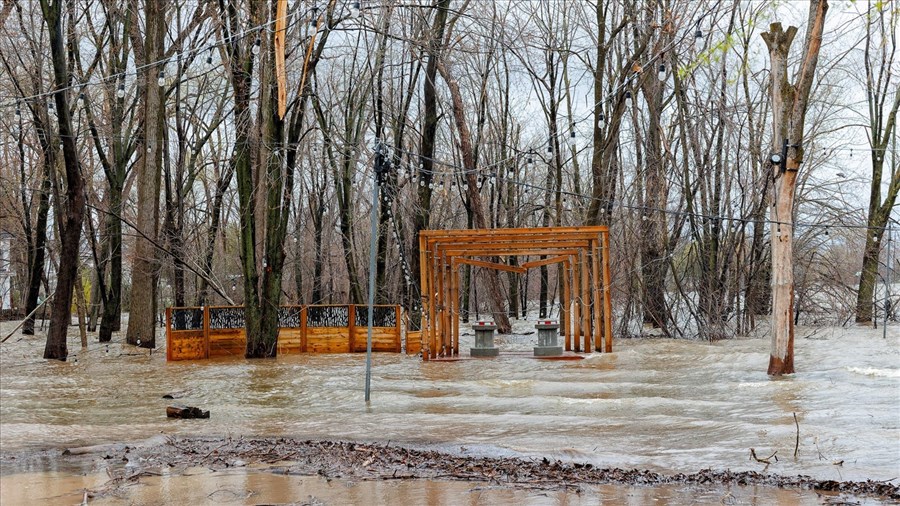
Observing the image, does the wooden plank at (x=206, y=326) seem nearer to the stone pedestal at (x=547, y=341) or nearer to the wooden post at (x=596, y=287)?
the stone pedestal at (x=547, y=341)

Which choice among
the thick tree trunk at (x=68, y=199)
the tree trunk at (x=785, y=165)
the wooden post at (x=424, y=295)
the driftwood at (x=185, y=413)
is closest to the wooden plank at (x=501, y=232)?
the wooden post at (x=424, y=295)

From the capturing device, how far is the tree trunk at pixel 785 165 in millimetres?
15273

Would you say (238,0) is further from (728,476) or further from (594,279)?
(728,476)

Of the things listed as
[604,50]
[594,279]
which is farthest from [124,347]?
[604,50]

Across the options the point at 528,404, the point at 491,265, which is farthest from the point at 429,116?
the point at 528,404

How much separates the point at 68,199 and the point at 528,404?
11.4 m

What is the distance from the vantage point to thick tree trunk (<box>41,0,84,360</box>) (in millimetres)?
18578

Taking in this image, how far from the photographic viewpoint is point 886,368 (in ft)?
54.8

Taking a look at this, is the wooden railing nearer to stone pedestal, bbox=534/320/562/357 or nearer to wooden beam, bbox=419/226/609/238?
stone pedestal, bbox=534/320/562/357

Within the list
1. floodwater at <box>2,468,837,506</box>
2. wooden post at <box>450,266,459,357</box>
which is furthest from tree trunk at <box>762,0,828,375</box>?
wooden post at <box>450,266,459,357</box>

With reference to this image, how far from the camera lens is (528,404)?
13234 millimetres

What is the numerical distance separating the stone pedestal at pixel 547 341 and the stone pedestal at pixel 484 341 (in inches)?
43.3

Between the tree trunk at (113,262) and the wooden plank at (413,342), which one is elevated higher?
the tree trunk at (113,262)

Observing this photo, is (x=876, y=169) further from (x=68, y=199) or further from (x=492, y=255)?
(x=68, y=199)
